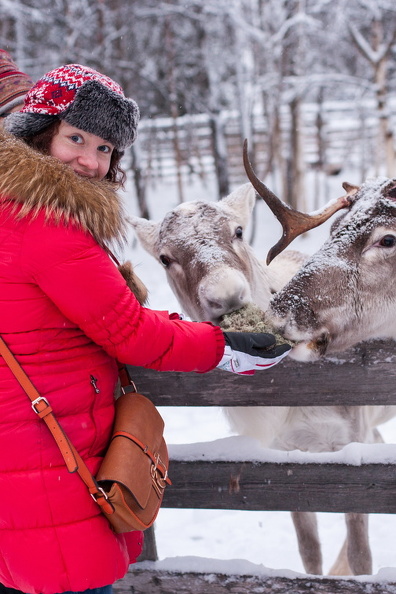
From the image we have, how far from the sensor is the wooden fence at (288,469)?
2.52 meters

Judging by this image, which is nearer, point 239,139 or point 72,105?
point 72,105

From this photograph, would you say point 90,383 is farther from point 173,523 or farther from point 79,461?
point 173,523

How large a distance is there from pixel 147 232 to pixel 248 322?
151 centimetres

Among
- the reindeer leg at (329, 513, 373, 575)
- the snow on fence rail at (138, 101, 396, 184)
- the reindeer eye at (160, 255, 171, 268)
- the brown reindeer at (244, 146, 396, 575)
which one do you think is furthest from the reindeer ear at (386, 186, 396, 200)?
the snow on fence rail at (138, 101, 396, 184)

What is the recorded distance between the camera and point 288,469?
8.78ft

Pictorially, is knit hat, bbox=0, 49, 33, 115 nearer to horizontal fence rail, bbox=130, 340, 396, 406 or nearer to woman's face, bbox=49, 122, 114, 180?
woman's face, bbox=49, 122, 114, 180

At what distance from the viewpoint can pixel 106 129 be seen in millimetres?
2064

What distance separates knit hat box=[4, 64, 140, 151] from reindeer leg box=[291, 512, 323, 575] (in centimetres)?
268

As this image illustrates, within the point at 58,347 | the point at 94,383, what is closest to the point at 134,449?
the point at 94,383

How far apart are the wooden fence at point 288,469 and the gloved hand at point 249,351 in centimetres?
35

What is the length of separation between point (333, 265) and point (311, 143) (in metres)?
23.6

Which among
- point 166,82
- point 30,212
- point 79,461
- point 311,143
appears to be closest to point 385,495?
point 79,461

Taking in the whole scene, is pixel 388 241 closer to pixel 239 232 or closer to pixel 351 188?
pixel 351 188

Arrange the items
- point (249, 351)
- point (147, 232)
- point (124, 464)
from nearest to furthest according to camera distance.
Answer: point (124, 464), point (249, 351), point (147, 232)
